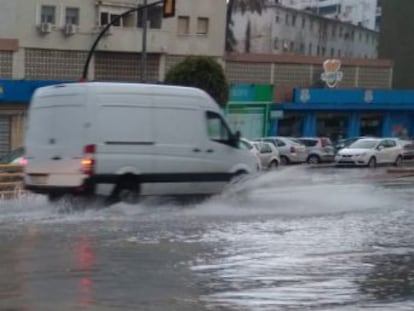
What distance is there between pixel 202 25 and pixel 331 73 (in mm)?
10095

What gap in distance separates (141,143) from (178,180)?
116cm

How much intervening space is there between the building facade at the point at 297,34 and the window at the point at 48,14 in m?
35.1

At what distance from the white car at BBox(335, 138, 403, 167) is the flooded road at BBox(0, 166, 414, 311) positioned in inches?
939

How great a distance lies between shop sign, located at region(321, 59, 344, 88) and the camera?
55594 millimetres

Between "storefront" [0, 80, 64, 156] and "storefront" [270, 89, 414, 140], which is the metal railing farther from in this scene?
"storefront" [270, 89, 414, 140]

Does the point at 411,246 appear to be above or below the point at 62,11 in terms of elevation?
below

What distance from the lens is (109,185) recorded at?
51.9ft

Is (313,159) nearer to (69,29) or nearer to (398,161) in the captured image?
(398,161)

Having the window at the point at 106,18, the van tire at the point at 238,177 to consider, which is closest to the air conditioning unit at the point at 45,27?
the window at the point at 106,18

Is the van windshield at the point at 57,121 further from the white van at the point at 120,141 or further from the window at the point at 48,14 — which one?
the window at the point at 48,14

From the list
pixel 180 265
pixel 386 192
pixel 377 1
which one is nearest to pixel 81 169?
pixel 180 265

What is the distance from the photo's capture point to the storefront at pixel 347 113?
181ft

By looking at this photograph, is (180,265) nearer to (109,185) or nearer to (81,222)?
(81,222)

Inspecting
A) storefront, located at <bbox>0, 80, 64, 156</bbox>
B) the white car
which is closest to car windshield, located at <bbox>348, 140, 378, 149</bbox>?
the white car
